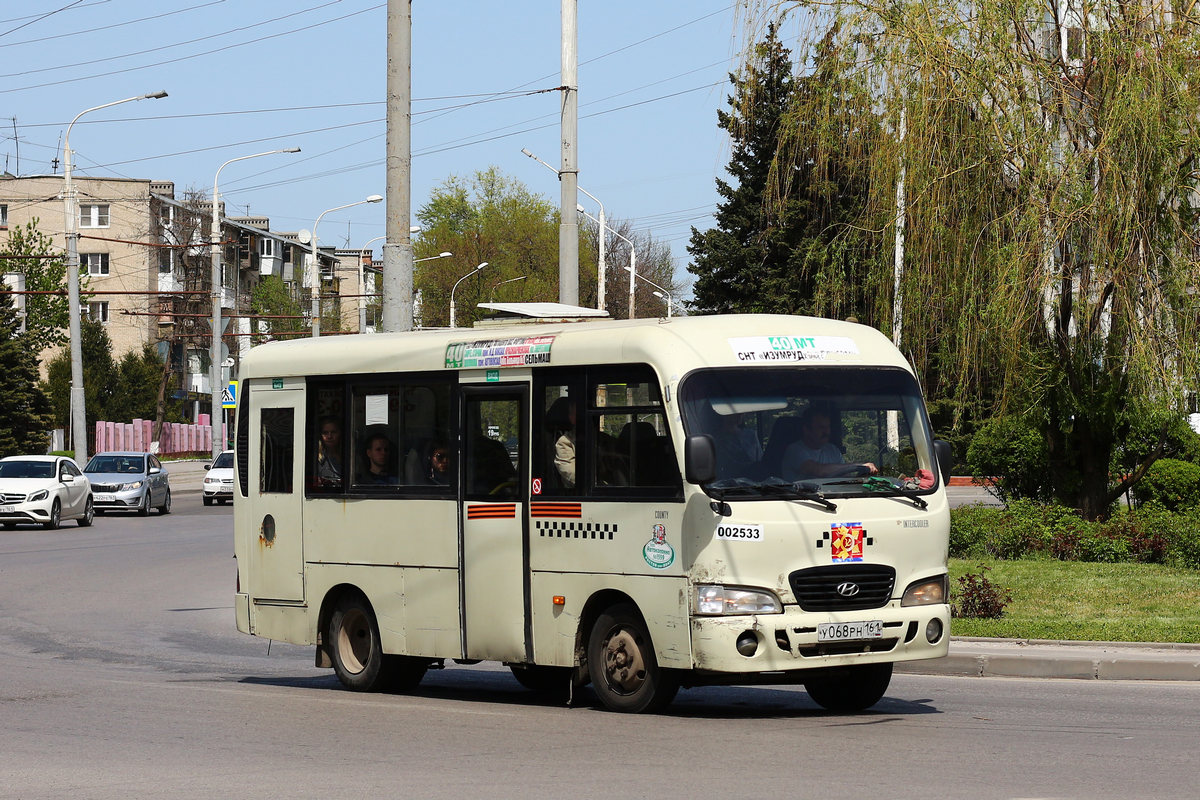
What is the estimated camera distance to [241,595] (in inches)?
554

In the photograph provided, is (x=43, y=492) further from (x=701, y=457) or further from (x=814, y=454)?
(x=701, y=457)

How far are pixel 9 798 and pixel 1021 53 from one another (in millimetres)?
17283

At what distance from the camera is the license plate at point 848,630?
34.2ft

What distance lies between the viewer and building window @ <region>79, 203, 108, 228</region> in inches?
3910

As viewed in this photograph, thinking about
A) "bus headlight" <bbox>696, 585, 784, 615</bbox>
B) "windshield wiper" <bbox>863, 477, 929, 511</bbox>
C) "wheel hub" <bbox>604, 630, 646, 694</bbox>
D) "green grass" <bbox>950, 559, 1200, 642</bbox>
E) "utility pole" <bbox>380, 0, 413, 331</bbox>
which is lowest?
"green grass" <bbox>950, 559, 1200, 642</bbox>

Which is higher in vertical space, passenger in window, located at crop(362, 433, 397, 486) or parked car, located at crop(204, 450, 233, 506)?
passenger in window, located at crop(362, 433, 397, 486)

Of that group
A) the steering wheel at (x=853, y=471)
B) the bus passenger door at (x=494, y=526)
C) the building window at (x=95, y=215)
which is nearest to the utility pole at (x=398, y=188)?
the bus passenger door at (x=494, y=526)

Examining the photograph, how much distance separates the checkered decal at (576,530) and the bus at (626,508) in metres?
0.02

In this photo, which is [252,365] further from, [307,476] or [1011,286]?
[1011,286]

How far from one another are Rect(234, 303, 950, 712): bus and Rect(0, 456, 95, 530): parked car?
26376 mm

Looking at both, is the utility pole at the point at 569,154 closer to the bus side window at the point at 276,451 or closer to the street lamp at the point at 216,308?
the bus side window at the point at 276,451

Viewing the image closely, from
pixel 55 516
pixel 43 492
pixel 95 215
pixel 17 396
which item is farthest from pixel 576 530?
pixel 95 215

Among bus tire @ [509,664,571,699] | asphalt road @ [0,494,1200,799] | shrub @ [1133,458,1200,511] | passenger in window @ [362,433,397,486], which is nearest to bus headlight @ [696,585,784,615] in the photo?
asphalt road @ [0,494,1200,799]

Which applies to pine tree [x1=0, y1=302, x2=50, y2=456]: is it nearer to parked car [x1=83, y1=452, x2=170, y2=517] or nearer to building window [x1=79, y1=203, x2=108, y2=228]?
parked car [x1=83, y1=452, x2=170, y2=517]
